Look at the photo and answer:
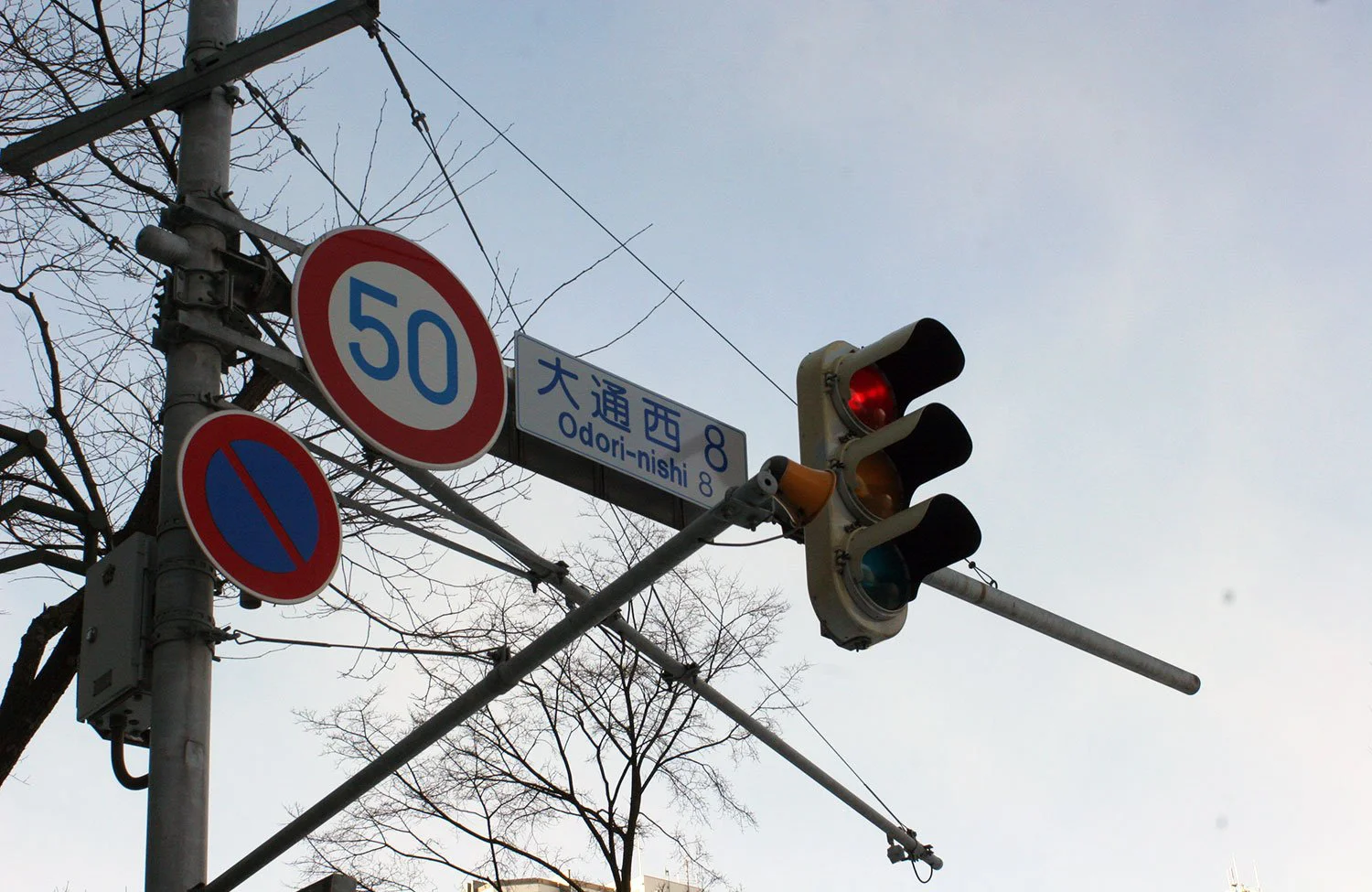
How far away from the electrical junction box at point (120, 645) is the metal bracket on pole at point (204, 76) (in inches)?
78.8

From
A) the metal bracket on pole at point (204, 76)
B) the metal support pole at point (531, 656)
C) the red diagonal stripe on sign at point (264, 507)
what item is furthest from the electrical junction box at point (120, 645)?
the metal bracket on pole at point (204, 76)

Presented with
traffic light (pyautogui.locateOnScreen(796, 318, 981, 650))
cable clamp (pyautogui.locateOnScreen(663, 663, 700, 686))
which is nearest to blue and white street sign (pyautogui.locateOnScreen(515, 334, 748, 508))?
cable clamp (pyautogui.locateOnScreen(663, 663, 700, 686))

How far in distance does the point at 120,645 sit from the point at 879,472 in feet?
9.68

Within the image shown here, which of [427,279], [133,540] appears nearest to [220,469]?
[133,540]

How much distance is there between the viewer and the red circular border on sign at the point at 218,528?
500 centimetres

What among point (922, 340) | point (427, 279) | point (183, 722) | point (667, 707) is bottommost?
point (183, 722)

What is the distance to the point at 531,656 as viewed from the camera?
170 inches

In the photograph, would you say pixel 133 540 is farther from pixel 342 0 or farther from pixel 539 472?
pixel 342 0

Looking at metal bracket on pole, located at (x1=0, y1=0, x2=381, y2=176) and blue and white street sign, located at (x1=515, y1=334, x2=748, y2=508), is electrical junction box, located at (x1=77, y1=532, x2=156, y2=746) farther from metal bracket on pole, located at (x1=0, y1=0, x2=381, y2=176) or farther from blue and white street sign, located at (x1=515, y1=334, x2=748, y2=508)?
metal bracket on pole, located at (x1=0, y1=0, x2=381, y2=176)

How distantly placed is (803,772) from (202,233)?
3.55m

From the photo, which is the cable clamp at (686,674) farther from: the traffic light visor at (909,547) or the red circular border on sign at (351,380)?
the traffic light visor at (909,547)

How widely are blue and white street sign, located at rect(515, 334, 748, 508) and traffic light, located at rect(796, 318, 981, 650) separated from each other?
1.18 meters

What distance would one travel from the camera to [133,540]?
5.51 m

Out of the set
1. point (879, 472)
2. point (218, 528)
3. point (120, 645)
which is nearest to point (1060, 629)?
point (879, 472)
